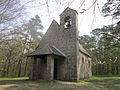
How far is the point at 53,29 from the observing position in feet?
52.2

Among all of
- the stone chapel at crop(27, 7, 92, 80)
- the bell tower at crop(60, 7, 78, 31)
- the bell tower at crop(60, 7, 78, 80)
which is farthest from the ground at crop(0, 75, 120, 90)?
the bell tower at crop(60, 7, 78, 31)

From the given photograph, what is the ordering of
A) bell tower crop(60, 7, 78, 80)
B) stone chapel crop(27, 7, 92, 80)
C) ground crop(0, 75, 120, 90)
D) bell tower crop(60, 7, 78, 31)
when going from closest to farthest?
ground crop(0, 75, 120, 90) → stone chapel crop(27, 7, 92, 80) → bell tower crop(60, 7, 78, 80) → bell tower crop(60, 7, 78, 31)

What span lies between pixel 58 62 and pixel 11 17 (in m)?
8.66

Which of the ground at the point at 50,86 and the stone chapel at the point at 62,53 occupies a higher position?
the stone chapel at the point at 62,53

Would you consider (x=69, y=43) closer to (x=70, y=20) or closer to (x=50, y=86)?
(x=70, y=20)

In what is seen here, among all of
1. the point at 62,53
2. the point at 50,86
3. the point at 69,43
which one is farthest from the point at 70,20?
the point at 50,86

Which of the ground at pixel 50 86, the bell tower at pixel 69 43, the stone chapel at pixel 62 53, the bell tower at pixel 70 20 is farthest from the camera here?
the bell tower at pixel 70 20

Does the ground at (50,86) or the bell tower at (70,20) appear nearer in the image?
the ground at (50,86)

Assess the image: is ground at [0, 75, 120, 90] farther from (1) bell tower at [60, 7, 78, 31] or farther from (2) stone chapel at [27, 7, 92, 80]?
(1) bell tower at [60, 7, 78, 31]

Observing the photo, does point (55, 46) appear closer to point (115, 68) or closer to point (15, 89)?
point (15, 89)

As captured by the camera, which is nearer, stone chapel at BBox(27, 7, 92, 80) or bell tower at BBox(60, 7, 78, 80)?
stone chapel at BBox(27, 7, 92, 80)

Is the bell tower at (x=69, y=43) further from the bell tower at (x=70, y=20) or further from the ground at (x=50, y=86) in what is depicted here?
the ground at (x=50, y=86)

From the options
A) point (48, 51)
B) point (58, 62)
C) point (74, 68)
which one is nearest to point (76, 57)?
point (74, 68)

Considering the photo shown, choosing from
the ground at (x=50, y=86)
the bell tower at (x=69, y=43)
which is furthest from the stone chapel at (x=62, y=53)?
the ground at (x=50, y=86)
